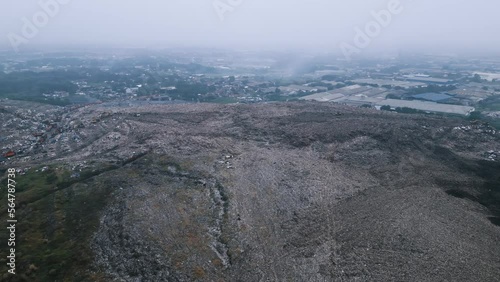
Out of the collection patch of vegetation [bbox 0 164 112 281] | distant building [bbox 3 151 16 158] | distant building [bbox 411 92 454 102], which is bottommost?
distant building [bbox 411 92 454 102]

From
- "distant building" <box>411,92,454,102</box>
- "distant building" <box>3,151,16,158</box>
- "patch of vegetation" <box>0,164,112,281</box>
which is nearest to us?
"patch of vegetation" <box>0,164,112,281</box>

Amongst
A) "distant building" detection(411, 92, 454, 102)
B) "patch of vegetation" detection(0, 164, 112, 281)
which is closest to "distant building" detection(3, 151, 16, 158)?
"patch of vegetation" detection(0, 164, 112, 281)

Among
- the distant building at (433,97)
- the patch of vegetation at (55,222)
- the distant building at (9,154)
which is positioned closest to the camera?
the patch of vegetation at (55,222)

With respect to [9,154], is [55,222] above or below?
above

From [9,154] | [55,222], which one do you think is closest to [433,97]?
[55,222]

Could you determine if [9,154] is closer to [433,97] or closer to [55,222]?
[55,222]

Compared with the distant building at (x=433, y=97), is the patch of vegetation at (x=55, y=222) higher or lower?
higher

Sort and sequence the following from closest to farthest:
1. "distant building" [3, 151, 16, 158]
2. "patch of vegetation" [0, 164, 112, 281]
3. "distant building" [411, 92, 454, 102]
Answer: "patch of vegetation" [0, 164, 112, 281], "distant building" [3, 151, 16, 158], "distant building" [411, 92, 454, 102]

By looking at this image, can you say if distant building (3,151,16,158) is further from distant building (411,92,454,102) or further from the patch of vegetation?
distant building (411,92,454,102)

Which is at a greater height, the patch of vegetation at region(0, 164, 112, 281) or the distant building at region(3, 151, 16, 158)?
the patch of vegetation at region(0, 164, 112, 281)

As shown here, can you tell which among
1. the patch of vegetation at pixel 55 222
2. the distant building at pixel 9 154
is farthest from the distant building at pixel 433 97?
the distant building at pixel 9 154

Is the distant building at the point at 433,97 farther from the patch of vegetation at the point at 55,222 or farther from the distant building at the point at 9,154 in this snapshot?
the distant building at the point at 9,154

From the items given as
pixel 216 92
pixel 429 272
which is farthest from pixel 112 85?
pixel 429 272

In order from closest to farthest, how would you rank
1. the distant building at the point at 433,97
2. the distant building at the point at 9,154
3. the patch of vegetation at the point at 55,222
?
1. the patch of vegetation at the point at 55,222
2. the distant building at the point at 9,154
3. the distant building at the point at 433,97
